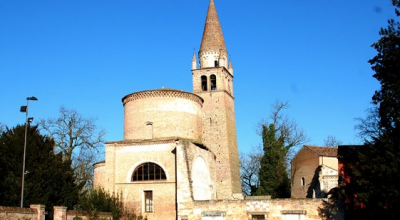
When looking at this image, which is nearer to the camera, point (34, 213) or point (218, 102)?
point (34, 213)

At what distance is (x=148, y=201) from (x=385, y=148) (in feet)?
51.9

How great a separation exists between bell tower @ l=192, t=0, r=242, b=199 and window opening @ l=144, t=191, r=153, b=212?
458 inches

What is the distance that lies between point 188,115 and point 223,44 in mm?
14544

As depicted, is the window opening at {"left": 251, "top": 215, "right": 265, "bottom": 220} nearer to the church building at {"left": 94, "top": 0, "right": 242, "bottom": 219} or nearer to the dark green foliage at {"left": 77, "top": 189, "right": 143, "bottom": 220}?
the church building at {"left": 94, "top": 0, "right": 242, "bottom": 219}

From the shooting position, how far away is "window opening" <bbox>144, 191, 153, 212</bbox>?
30.2 m

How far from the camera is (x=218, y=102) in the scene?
44.2 m

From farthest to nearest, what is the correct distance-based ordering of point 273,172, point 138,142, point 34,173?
point 273,172 < point 138,142 < point 34,173

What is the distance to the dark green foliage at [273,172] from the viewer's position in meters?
41.5

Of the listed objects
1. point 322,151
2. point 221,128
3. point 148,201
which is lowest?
point 148,201

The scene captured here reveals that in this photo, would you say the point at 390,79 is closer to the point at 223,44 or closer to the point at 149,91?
the point at 149,91

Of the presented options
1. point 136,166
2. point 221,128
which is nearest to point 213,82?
point 221,128

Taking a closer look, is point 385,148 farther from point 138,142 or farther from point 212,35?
point 212,35

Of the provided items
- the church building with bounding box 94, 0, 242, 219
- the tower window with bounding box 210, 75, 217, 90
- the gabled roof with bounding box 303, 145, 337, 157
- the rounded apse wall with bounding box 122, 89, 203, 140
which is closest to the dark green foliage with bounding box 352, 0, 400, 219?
the church building with bounding box 94, 0, 242, 219

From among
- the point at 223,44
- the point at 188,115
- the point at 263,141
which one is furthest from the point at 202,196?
the point at 223,44
